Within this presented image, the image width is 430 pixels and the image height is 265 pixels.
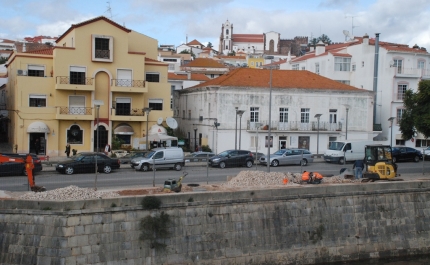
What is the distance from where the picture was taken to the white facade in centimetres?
4606

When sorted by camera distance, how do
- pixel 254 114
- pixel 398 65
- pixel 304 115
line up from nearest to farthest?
pixel 254 114 < pixel 304 115 < pixel 398 65

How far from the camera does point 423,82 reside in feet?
117

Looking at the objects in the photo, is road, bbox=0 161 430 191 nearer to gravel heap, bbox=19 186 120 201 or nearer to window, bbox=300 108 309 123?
gravel heap, bbox=19 186 120 201

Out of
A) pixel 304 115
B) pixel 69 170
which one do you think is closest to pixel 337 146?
pixel 304 115

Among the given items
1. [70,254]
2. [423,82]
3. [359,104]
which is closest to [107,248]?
[70,254]

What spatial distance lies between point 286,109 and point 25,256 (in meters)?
34.2

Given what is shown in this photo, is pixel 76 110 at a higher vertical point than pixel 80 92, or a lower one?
lower

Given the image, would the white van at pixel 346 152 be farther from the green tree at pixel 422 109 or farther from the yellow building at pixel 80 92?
the yellow building at pixel 80 92

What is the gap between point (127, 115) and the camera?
4459cm

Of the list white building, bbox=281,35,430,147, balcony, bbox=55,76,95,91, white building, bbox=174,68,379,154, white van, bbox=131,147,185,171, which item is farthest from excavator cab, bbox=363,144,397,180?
white building, bbox=281,35,430,147

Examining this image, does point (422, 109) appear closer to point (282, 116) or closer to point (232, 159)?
point (232, 159)

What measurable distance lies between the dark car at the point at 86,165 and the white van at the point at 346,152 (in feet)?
56.9

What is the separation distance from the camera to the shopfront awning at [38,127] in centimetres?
4141

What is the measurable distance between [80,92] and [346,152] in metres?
22.5
